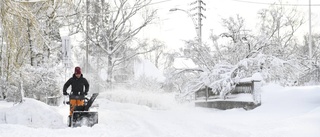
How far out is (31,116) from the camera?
11609 millimetres

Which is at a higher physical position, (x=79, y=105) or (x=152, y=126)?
(x=79, y=105)

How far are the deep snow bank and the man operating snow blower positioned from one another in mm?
762

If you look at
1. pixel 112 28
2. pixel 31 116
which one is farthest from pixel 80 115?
pixel 112 28

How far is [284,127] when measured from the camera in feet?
33.6

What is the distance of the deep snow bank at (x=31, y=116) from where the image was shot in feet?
37.5

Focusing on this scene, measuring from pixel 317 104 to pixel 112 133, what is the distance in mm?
9030

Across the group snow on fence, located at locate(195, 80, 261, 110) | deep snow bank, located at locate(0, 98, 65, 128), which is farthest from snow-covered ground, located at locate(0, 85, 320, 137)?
snow on fence, located at locate(195, 80, 261, 110)

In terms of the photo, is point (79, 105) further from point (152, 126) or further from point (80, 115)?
point (152, 126)

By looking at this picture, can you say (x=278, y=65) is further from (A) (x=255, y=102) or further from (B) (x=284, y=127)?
(B) (x=284, y=127)

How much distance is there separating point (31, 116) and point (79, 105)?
5.64 feet

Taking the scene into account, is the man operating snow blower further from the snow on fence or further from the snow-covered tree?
the snow-covered tree

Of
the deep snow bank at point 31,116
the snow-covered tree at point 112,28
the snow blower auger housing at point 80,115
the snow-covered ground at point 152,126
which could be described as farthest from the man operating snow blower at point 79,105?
the snow-covered tree at point 112,28

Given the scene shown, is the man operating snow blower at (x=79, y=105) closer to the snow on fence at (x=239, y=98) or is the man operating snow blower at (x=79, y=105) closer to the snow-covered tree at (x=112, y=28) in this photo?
the snow on fence at (x=239, y=98)

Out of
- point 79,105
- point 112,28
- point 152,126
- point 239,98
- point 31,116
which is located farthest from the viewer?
point 112,28
